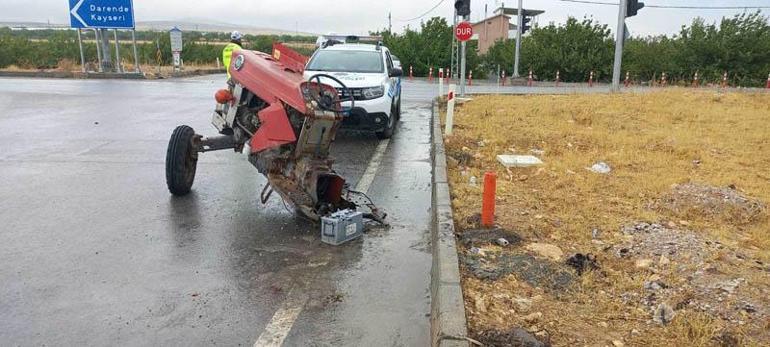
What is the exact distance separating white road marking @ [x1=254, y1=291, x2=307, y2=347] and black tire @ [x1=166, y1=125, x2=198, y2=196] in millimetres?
2850

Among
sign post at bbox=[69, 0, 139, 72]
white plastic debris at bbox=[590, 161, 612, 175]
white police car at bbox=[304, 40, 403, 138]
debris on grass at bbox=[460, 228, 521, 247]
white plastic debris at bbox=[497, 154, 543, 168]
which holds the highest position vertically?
sign post at bbox=[69, 0, 139, 72]

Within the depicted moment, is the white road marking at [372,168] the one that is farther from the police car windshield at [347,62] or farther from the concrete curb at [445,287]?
the police car windshield at [347,62]

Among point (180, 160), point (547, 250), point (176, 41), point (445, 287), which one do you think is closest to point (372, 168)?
point (180, 160)

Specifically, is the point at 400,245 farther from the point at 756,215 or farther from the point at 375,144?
the point at 375,144

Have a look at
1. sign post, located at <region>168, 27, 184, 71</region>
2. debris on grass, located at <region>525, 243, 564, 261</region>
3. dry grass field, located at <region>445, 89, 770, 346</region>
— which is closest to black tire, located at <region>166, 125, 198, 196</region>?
dry grass field, located at <region>445, 89, 770, 346</region>

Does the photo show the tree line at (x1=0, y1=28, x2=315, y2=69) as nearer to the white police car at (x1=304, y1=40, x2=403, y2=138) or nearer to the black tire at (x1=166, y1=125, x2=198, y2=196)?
the white police car at (x1=304, y1=40, x2=403, y2=138)

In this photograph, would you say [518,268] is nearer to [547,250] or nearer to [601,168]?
[547,250]

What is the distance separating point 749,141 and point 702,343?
8.49 meters

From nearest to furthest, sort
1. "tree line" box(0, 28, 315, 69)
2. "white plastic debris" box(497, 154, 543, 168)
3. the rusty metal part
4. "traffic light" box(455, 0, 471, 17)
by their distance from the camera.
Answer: the rusty metal part < "white plastic debris" box(497, 154, 543, 168) < "traffic light" box(455, 0, 471, 17) < "tree line" box(0, 28, 315, 69)

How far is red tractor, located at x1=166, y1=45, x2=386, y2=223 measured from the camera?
5.53 metres

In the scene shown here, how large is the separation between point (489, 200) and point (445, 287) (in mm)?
1547

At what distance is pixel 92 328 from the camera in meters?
3.77

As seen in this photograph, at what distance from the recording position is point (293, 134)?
18.0 ft

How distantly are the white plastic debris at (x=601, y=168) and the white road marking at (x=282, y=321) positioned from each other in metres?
4.92
